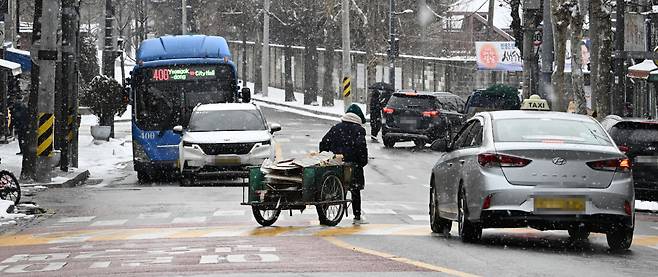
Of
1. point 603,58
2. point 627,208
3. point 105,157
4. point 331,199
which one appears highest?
point 603,58

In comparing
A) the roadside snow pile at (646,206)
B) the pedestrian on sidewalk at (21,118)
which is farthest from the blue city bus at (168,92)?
the roadside snow pile at (646,206)

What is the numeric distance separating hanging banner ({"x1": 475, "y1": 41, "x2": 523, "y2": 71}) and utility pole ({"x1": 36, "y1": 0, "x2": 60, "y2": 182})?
128ft

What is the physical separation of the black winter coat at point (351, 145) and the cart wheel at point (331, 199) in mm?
562

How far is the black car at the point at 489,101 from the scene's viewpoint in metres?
42.4

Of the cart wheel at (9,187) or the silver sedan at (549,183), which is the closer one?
the silver sedan at (549,183)

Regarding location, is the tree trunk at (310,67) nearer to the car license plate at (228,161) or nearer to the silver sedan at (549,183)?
the car license plate at (228,161)

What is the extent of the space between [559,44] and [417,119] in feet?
15.4

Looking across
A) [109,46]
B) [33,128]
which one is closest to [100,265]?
[33,128]

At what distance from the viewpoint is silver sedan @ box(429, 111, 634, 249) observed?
1459cm

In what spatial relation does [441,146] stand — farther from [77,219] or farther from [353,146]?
[77,219]

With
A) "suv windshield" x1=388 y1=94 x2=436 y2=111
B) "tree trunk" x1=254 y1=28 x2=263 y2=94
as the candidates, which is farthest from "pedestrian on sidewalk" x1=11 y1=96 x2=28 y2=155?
"tree trunk" x1=254 y1=28 x2=263 y2=94

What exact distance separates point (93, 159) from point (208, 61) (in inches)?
364

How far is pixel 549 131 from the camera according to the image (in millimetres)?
15297

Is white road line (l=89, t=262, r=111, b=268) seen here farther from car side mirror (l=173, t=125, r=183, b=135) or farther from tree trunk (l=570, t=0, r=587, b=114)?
tree trunk (l=570, t=0, r=587, b=114)
